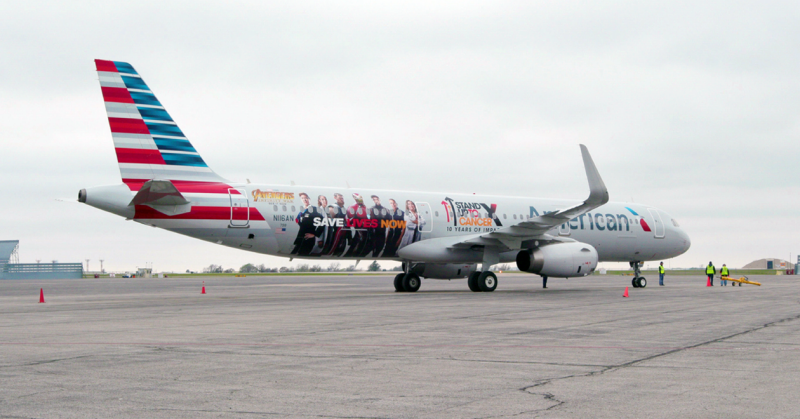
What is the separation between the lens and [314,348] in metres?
9.59

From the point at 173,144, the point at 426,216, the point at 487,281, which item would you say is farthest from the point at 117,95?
the point at 487,281

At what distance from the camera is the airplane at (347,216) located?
21812 mm

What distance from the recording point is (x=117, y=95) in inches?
862

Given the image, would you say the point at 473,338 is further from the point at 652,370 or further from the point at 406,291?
the point at 406,291

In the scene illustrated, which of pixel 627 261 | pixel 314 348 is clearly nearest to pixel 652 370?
pixel 314 348

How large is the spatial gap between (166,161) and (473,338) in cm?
1480

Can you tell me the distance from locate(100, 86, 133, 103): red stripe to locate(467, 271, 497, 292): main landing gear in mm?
13573

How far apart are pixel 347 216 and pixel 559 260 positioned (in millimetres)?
7953

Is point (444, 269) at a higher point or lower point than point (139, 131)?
lower

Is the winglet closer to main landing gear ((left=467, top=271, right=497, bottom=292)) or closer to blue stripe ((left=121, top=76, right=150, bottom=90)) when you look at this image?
main landing gear ((left=467, top=271, right=497, bottom=292))

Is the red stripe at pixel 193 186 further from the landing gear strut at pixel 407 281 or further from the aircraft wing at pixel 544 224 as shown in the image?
the aircraft wing at pixel 544 224

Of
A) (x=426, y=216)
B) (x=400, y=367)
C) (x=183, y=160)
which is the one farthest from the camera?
(x=426, y=216)

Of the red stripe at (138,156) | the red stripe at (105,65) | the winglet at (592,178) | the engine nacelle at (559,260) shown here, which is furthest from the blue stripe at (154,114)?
the winglet at (592,178)

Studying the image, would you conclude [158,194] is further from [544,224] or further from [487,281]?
[544,224]
